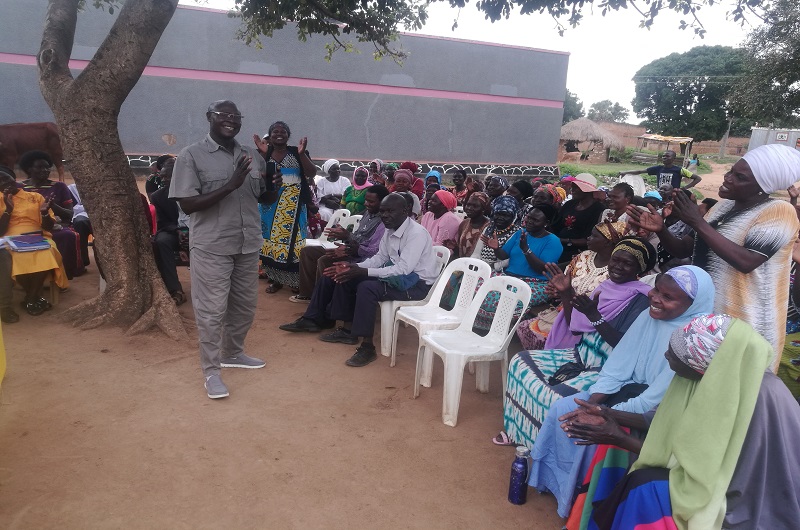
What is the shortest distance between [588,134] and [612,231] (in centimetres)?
2827

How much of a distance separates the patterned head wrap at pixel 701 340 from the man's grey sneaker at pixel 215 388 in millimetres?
2917

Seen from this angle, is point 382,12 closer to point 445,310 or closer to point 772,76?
point 445,310

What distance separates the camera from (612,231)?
4.02m

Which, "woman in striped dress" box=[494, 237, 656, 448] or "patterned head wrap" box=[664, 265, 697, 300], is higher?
"patterned head wrap" box=[664, 265, 697, 300]

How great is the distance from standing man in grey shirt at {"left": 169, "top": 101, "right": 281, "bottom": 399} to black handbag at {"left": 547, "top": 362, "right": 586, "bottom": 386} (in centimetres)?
220

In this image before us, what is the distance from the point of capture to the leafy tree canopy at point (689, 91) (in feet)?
119

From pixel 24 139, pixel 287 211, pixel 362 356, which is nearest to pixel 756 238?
pixel 362 356

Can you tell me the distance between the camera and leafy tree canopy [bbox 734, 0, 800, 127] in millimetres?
15453

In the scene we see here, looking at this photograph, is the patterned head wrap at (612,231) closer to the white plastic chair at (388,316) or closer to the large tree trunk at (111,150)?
the white plastic chair at (388,316)

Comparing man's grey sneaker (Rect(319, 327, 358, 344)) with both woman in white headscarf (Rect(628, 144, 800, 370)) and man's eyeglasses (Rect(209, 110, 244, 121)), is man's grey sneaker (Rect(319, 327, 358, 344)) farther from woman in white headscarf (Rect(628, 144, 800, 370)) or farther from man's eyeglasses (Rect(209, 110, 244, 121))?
woman in white headscarf (Rect(628, 144, 800, 370))

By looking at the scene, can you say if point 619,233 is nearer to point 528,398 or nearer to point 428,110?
point 528,398

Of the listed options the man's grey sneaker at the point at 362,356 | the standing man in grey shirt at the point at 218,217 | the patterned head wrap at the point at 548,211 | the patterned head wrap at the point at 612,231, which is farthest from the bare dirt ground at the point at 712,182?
the standing man in grey shirt at the point at 218,217

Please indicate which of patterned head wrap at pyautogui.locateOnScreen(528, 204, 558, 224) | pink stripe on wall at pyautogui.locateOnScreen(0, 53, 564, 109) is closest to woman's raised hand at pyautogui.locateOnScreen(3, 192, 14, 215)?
patterned head wrap at pyautogui.locateOnScreen(528, 204, 558, 224)

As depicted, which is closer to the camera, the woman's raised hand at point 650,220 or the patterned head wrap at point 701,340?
the patterned head wrap at point 701,340
